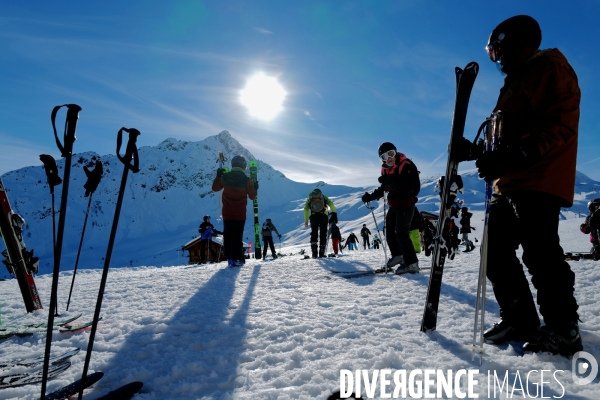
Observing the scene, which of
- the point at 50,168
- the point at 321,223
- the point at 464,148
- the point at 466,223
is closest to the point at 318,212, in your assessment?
the point at 321,223

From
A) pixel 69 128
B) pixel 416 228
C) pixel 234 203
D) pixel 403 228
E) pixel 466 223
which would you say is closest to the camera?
pixel 69 128

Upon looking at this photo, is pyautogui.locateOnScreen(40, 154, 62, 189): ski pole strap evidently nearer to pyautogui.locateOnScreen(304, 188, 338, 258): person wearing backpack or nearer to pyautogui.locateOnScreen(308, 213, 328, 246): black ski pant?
pyautogui.locateOnScreen(304, 188, 338, 258): person wearing backpack

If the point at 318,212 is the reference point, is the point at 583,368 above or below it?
below

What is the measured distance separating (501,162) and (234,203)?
18.4 ft

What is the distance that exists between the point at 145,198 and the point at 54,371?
559 feet

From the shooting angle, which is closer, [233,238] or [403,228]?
[403,228]

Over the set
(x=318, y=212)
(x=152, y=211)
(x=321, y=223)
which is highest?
(x=152, y=211)

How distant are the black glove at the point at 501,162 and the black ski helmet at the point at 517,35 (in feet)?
2.70

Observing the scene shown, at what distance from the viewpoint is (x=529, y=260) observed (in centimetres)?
207

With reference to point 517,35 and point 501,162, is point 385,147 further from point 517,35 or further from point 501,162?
point 501,162

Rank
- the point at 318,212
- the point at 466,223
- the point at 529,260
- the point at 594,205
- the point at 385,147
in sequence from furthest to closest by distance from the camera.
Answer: the point at 466,223
the point at 318,212
the point at 594,205
the point at 385,147
the point at 529,260

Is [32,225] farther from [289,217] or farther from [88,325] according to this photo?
[88,325]

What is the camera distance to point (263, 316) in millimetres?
2930

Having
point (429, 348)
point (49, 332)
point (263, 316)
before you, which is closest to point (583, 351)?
point (429, 348)
